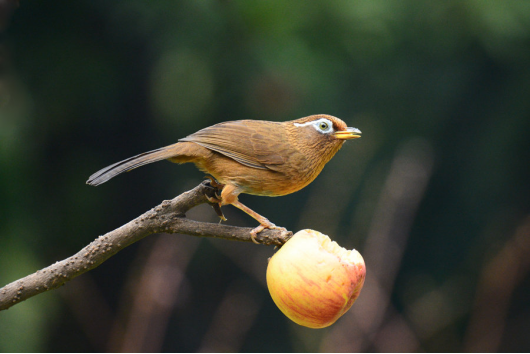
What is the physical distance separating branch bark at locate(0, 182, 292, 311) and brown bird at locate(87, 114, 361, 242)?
0.50 feet

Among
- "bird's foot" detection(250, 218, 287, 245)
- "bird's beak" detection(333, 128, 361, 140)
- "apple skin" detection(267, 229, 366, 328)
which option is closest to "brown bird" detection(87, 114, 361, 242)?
"bird's beak" detection(333, 128, 361, 140)

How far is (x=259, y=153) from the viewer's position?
6.48ft

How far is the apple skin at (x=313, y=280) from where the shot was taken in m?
1.54

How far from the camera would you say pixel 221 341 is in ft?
12.7

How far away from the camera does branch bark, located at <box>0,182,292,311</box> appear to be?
1658 millimetres

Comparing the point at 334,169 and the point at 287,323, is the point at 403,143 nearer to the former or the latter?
the point at 334,169

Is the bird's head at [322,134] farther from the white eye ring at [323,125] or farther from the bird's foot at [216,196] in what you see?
the bird's foot at [216,196]

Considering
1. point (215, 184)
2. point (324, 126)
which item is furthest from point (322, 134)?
point (215, 184)

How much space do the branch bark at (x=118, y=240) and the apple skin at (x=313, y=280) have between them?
154 mm

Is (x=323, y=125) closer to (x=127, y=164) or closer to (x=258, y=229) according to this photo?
(x=258, y=229)

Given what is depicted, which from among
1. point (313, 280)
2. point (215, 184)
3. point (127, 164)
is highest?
point (127, 164)

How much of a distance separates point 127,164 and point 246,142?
1.74 ft

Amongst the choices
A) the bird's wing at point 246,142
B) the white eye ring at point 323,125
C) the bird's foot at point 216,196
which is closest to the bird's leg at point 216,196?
the bird's foot at point 216,196

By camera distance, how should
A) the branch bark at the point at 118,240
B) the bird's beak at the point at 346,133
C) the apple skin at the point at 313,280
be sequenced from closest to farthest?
1. the apple skin at the point at 313,280
2. the branch bark at the point at 118,240
3. the bird's beak at the point at 346,133
